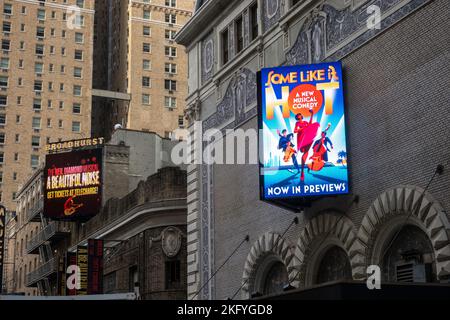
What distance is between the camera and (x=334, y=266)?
25.0m

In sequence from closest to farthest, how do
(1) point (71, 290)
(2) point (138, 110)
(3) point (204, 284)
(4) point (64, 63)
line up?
(3) point (204, 284), (1) point (71, 290), (2) point (138, 110), (4) point (64, 63)

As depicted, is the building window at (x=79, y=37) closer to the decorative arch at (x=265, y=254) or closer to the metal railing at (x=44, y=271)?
the metal railing at (x=44, y=271)

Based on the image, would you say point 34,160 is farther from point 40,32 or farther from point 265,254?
point 265,254

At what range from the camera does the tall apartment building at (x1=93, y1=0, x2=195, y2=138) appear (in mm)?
103625

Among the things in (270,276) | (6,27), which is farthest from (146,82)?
(270,276)

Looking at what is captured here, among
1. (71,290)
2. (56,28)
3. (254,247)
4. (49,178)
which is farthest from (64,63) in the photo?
(254,247)

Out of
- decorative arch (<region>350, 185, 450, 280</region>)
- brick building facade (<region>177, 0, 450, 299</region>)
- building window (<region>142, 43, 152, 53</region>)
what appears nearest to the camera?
decorative arch (<region>350, 185, 450, 280</region>)

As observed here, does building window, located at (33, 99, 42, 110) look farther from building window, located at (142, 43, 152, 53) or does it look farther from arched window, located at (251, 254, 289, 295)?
arched window, located at (251, 254, 289, 295)

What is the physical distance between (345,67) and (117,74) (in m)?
97.8

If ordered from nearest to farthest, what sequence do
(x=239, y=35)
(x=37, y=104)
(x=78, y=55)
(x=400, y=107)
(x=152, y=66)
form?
1. (x=400, y=107)
2. (x=239, y=35)
3. (x=152, y=66)
4. (x=37, y=104)
5. (x=78, y=55)

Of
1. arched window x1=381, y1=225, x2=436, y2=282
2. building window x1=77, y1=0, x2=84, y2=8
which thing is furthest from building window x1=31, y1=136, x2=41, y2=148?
arched window x1=381, y1=225, x2=436, y2=282

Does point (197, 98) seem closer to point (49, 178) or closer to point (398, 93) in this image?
point (398, 93)

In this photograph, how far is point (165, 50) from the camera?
107938 millimetres

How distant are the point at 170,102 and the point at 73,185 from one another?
147 feet
